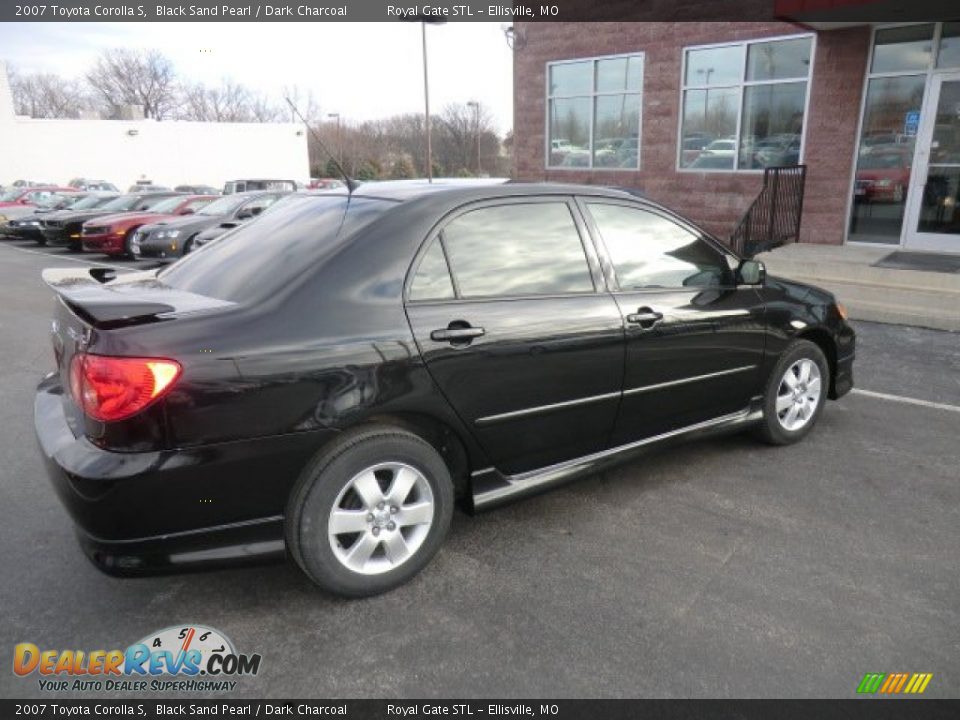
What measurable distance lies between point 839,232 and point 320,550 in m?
11.0

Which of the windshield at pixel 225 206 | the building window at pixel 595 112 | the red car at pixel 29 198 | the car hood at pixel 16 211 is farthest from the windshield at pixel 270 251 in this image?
the red car at pixel 29 198

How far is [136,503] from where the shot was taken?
A: 2.36 metres

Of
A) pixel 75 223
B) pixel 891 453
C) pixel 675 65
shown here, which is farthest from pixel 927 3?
pixel 75 223

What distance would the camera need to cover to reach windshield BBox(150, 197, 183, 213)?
16578 millimetres

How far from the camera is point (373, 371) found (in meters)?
2.70

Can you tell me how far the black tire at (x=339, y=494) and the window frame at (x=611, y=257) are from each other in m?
1.30

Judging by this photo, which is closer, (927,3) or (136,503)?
(136,503)

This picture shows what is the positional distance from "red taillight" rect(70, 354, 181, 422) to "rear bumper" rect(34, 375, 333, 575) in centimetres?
16

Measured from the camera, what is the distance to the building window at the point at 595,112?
13703 millimetres

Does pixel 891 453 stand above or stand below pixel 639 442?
below

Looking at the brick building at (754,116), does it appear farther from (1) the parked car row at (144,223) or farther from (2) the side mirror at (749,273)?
(2) the side mirror at (749,273)
